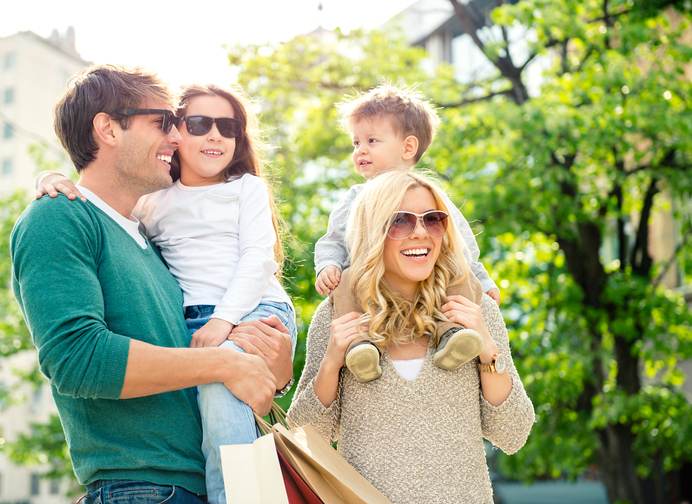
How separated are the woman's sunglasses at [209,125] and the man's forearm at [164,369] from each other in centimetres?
100

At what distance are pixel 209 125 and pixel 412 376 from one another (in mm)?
1165

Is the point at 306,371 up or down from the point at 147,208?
down

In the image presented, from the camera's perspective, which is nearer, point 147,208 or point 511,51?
point 147,208

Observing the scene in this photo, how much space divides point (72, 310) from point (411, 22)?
31861mm

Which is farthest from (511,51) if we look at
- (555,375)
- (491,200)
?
(555,375)

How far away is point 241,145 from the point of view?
375 centimetres

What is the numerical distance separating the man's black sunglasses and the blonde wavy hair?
2.35 ft

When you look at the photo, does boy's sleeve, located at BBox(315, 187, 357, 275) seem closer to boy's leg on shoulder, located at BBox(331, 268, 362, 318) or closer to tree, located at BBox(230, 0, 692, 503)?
boy's leg on shoulder, located at BBox(331, 268, 362, 318)

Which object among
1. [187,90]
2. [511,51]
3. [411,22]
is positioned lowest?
[187,90]

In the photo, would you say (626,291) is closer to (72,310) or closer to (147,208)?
(147,208)

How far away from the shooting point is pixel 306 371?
353 centimetres

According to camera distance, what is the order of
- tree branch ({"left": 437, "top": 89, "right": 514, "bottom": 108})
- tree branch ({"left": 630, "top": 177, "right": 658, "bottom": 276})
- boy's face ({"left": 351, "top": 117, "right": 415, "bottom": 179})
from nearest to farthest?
boy's face ({"left": 351, "top": 117, "right": 415, "bottom": 179}) < tree branch ({"left": 437, "top": 89, "right": 514, "bottom": 108}) < tree branch ({"left": 630, "top": 177, "right": 658, "bottom": 276})

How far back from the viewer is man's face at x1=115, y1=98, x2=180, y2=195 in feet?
10.5

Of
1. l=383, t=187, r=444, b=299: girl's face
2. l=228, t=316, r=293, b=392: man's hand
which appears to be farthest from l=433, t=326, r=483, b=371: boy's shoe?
l=228, t=316, r=293, b=392: man's hand
